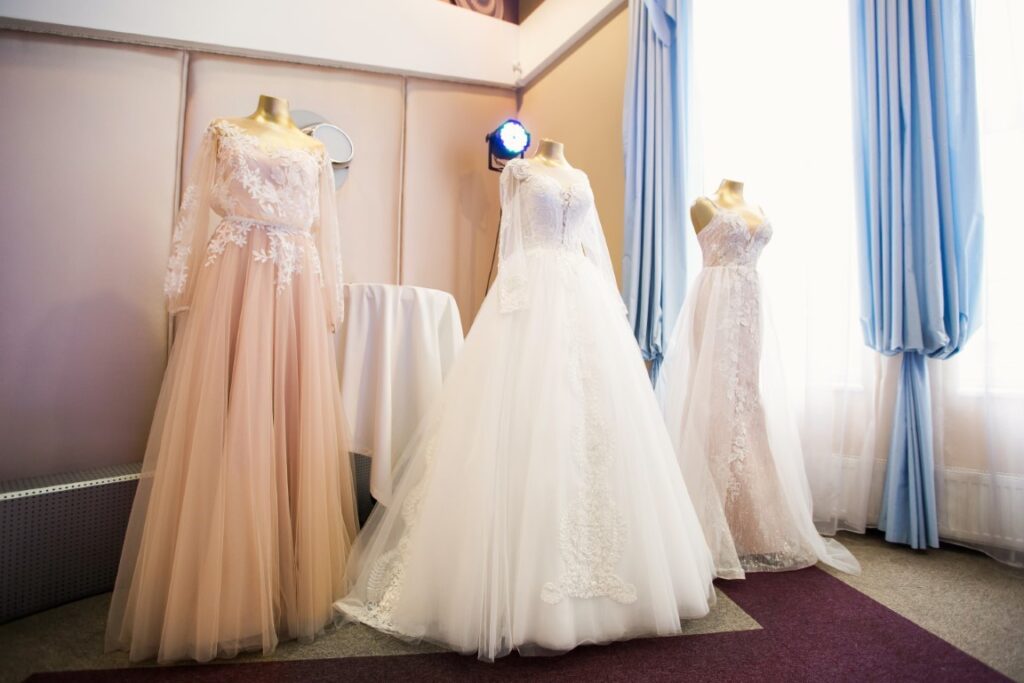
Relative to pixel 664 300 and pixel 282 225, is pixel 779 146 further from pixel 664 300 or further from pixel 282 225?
pixel 282 225

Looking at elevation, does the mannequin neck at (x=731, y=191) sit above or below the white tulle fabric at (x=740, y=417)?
above

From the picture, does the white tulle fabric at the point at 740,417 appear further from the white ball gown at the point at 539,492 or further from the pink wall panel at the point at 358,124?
the pink wall panel at the point at 358,124

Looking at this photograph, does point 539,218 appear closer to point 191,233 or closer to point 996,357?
point 191,233

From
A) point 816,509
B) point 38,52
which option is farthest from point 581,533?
point 38,52

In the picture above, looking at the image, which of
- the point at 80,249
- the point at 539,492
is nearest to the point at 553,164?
the point at 539,492

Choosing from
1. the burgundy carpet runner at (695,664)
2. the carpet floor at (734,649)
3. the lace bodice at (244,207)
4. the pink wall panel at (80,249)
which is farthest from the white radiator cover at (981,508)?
the pink wall panel at (80,249)

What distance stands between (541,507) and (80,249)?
8.62ft

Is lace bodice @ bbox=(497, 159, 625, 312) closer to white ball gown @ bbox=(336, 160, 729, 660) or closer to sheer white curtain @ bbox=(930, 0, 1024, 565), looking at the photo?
white ball gown @ bbox=(336, 160, 729, 660)

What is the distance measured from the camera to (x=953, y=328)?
84.7 inches

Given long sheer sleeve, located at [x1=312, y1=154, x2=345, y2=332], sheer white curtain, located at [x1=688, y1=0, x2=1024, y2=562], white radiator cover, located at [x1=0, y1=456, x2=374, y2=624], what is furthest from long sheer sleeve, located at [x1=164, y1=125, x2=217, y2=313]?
sheer white curtain, located at [x1=688, y1=0, x2=1024, y2=562]

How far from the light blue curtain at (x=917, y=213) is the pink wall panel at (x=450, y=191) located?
2.23 m

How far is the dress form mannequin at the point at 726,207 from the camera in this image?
7.44 ft

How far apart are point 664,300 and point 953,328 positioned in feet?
3.90
